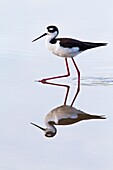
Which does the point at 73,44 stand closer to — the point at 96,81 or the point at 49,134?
the point at 96,81

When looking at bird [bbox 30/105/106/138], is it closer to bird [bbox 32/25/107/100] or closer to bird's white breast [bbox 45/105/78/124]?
bird's white breast [bbox 45/105/78/124]

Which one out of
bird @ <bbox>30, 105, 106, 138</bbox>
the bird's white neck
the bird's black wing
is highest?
the bird's black wing

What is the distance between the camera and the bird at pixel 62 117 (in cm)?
228

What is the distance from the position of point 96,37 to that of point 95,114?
0.72 metres

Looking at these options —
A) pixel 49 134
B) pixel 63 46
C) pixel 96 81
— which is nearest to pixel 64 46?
pixel 63 46

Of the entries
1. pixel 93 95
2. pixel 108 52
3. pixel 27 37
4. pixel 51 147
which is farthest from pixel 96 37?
pixel 51 147

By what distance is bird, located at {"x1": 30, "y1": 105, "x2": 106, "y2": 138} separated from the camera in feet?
7.47

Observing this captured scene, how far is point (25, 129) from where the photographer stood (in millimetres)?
2283

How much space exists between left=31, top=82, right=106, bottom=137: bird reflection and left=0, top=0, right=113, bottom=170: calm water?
A: 0.08 feet

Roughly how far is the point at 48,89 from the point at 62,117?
0.27 m

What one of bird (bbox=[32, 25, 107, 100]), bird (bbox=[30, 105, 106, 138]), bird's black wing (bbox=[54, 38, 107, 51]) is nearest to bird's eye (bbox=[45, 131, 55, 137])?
bird (bbox=[30, 105, 106, 138])

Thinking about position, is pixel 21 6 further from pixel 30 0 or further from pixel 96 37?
pixel 96 37

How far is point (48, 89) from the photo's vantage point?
2592 millimetres

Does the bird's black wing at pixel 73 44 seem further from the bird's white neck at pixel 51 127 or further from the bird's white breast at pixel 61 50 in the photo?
the bird's white neck at pixel 51 127
